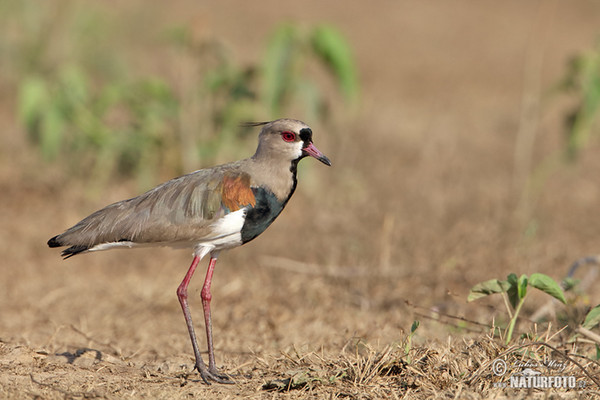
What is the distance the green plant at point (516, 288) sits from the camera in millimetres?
3590

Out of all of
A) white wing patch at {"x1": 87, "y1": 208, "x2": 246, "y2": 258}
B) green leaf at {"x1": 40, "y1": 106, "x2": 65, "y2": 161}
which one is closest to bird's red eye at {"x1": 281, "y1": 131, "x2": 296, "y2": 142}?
white wing patch at {"x1": 87, "y1": 208, "x2": 246, "y2": 258}

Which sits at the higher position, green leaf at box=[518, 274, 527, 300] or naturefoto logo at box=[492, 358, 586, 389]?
green leaf at box=[518, 274, 527, 300]

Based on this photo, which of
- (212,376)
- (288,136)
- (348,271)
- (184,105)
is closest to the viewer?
(212,376)

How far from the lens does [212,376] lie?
368cm

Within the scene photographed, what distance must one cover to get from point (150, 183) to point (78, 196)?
0.80 metres

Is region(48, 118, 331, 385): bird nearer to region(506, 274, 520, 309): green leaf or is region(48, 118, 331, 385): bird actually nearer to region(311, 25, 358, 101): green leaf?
region(506, 274, 520, 309): green leaf

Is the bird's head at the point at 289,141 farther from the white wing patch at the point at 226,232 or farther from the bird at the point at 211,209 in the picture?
the white wing patch at the point at 226,232

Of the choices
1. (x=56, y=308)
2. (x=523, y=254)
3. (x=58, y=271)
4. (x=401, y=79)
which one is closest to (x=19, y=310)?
(x=56, y=308)

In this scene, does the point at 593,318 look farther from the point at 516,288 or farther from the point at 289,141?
the point at 289,141

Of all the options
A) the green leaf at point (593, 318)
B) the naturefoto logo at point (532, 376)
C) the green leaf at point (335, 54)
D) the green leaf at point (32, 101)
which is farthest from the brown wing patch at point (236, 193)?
the green leaf at point (32, 101)

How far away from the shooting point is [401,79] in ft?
42.4

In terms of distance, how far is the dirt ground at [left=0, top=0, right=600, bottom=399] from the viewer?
11.6ft

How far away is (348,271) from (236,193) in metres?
2.18

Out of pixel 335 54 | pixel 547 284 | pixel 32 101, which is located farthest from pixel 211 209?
pixel 32 101
